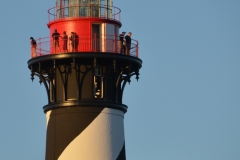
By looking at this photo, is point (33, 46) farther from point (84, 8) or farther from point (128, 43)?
point (128, 43)

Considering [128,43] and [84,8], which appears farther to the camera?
[84,8]

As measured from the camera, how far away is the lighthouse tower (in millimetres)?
84750

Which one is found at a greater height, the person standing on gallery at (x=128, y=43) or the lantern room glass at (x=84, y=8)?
the lantern room glass at (x=84, y=8)

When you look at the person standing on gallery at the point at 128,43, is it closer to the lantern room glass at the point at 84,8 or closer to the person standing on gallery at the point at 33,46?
the lantern room glass at the point at 84,8

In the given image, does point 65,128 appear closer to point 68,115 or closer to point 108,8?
point 68,115

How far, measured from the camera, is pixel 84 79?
3354 inches

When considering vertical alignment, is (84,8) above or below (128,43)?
above

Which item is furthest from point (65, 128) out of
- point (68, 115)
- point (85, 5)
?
point (85, 5)

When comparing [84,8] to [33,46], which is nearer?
[33,46]

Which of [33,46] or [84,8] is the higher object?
[84,8]

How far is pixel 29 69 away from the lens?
282ft

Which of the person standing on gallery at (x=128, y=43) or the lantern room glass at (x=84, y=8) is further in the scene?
the lantern room glass at (x=84, y=8)

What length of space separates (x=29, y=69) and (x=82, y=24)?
3.30 m

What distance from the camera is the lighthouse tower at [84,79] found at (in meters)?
84.8
